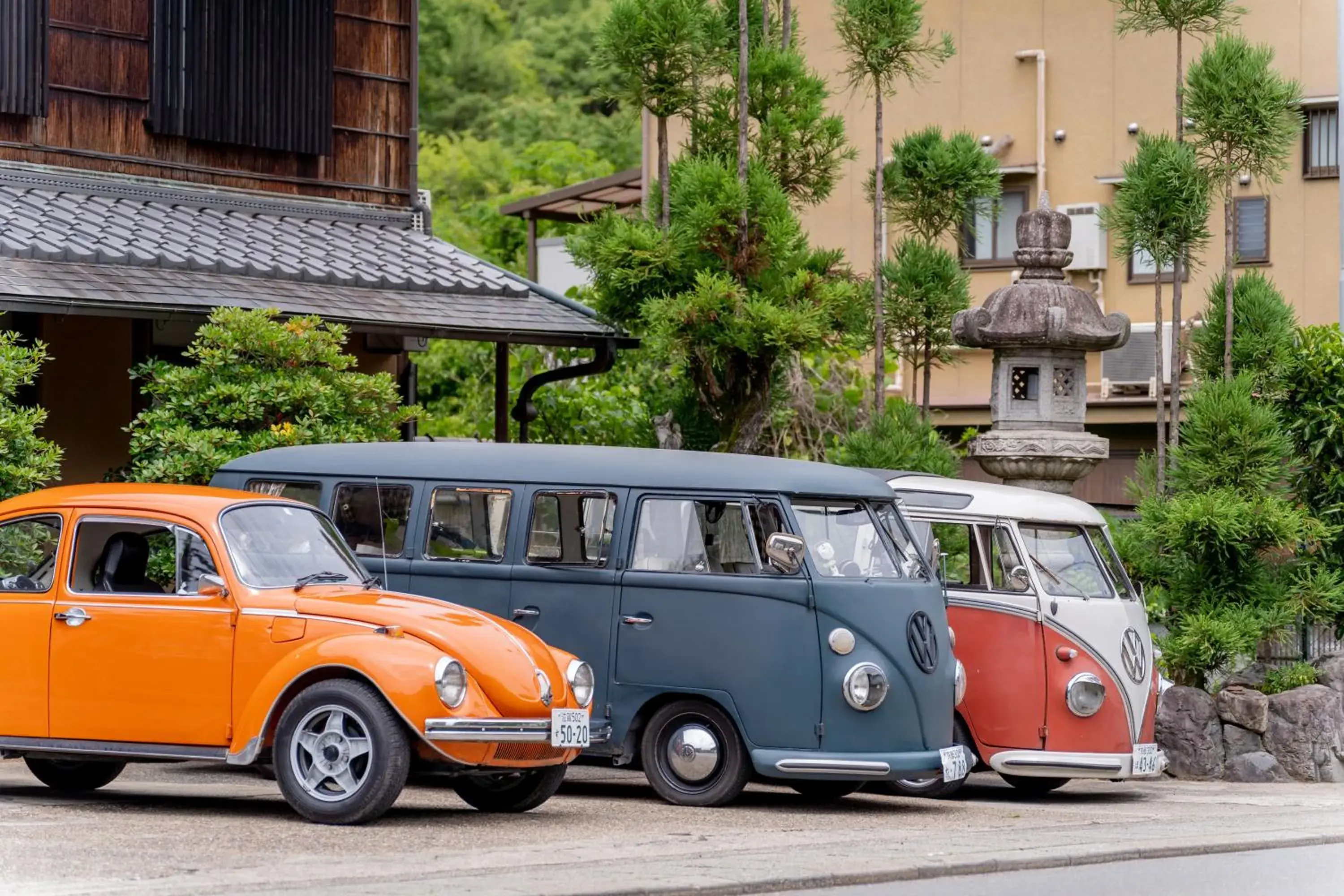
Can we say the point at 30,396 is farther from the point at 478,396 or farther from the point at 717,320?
the point at 478,396

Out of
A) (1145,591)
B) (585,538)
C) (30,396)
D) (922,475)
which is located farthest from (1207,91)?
(30,396)

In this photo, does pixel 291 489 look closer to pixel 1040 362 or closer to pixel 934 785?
pixel 934 785

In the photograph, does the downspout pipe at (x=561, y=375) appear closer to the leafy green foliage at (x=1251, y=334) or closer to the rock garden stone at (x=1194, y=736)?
the leafy green foliage at (x=1251, y=334)

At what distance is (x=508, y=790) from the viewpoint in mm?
11453

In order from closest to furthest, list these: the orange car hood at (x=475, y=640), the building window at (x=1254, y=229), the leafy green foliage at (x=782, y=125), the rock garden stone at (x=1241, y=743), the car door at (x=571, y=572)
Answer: the orange car hood at (x=475, y=640) → the car door at (x=571, y=572) → the rock garden stone at (x=1241, y=743) → the leafy green foliage at (x=782, y=125) → the building window at (x=1254, y=229)

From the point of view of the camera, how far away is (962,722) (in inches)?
537

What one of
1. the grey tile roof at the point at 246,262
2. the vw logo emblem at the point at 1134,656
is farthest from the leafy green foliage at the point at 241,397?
the vw logo emblem at the point at 1134,656

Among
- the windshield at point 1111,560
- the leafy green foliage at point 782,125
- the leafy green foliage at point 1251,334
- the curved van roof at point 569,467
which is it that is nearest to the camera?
the curved van roof at point 569,467

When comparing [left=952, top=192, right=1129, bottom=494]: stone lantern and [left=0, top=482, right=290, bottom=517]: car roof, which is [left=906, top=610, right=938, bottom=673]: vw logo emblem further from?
[left=952, top=192, right=1129, bottom=494]: stone lantern

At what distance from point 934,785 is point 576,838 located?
13.8 feet

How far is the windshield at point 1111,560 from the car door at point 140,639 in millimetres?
6516

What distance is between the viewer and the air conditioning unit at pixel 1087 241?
27.8 meters

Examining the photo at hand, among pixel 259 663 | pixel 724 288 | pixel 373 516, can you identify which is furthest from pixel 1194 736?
pixel 259 663

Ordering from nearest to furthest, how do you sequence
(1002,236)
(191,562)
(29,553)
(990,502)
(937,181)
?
(191,562) < (29,553) < (990,502) < (937,181) < (1002,236)
